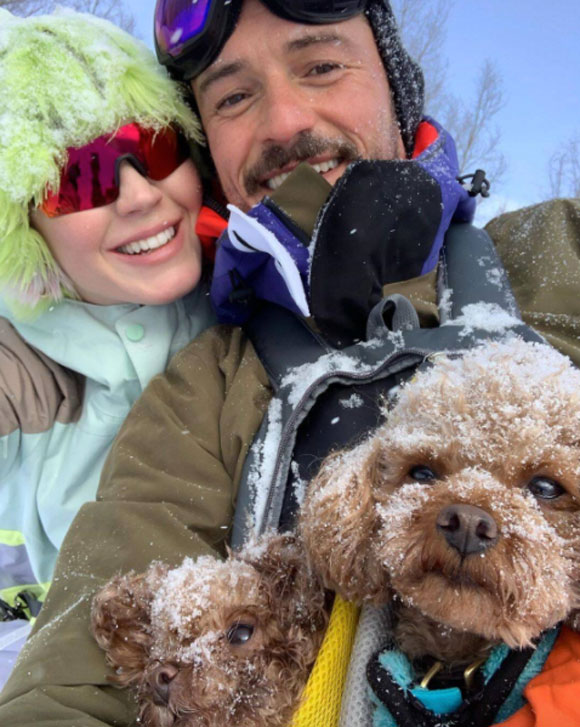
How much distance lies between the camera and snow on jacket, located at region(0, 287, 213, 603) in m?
2.01

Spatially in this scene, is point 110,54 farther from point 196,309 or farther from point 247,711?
point 247,711

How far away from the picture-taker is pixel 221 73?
6.59 ft

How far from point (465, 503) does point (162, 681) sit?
0.68 meters

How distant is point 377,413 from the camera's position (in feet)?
4.92

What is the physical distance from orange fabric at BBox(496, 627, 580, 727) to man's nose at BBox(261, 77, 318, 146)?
65.3 inches

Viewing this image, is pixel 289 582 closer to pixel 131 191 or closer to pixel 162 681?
pixel 162 681

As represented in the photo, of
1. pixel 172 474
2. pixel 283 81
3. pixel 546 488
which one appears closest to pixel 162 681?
pixel 172 474

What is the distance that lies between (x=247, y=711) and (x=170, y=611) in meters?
0.24

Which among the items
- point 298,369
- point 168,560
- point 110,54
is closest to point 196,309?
point 298,369

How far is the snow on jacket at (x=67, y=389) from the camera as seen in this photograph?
2.01 m

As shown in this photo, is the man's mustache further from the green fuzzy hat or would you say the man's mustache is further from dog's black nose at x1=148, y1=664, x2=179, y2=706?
dog's black nose at x1=148, y1=664, x2=179, y2=706

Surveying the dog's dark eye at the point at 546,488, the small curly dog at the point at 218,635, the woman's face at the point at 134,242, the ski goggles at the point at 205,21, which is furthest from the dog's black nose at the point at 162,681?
Answer: the ski goggles at the point at 205,21

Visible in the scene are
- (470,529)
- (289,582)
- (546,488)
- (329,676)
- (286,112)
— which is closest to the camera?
(470,529)

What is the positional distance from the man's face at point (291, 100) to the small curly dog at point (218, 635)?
1.32m
